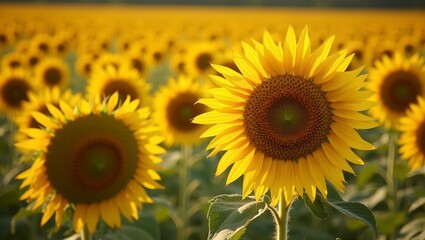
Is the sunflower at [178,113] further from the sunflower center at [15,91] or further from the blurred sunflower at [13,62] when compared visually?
the blurred sunflower at [13,62]

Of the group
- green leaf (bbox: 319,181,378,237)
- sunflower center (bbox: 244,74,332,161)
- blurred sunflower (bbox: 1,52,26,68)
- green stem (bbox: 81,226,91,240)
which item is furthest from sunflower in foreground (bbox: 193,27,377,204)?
blurred sunflower (bbox: 1,52,26,68)

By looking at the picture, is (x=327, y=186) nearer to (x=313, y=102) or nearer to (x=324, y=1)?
(x=313, y=102)

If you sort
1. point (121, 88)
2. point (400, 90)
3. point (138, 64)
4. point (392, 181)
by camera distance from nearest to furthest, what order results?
point (392, 181), point (400, 90), point (121, 88), point (138, 64)

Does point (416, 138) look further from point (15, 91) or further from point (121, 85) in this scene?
point (15, 91)

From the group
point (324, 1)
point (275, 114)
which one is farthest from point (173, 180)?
point (324, 1)

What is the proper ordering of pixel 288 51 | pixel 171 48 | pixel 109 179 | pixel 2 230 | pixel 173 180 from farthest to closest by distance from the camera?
1. pixel 171 48
2. pixel 173 180
3. pixel 2 230
4. pixel 109 179
5. pixel 288 51

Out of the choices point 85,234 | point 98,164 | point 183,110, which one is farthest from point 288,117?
point 183,110

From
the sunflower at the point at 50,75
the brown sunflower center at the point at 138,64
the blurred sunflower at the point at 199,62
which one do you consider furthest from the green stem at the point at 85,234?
the brown sunflower center at the point at 138,64
